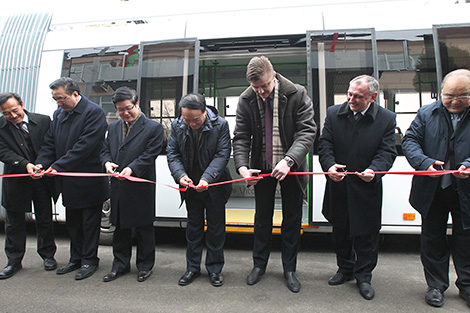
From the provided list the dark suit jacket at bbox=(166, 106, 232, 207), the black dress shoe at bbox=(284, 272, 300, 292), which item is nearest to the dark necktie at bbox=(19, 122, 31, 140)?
the dark suit jacket at bbox=(166, 106, 232, 207)

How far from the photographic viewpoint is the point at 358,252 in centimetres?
313

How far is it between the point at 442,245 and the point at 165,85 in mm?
3492

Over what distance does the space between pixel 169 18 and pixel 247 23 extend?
3.60 feet

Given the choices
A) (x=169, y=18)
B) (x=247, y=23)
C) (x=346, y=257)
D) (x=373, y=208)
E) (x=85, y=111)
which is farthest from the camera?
(x=169, y=18)

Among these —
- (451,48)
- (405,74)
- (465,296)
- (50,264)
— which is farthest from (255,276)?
(451,48)

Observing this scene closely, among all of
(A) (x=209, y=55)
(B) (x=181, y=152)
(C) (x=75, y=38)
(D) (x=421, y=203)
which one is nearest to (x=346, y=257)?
(D) (x=421, y=203)

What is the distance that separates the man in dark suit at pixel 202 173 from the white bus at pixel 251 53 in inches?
36.9

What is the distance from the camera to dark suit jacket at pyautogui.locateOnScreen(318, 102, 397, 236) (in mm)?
2998

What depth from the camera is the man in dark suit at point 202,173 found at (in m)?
3.28

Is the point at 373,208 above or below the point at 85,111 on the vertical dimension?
below

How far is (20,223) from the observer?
3.73 meters

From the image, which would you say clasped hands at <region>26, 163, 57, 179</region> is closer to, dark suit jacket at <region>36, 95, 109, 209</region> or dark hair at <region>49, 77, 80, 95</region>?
dark suit jacket at <region>36, 95, 109, 209</region>

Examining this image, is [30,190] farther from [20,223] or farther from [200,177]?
[200,177]

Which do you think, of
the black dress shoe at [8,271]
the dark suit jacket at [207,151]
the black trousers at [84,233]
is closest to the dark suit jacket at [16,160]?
the black trousers at [84,233]
